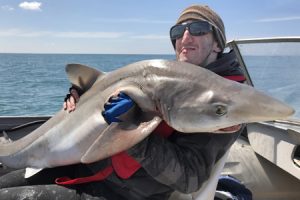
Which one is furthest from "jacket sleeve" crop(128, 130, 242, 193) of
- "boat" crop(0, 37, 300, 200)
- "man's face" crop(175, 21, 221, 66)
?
"boat" crop(0, 37, 300, 200)

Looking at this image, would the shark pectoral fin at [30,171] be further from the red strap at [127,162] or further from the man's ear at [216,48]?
the man's ear at [216,48]

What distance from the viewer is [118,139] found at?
7.30 feet

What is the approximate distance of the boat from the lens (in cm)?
399

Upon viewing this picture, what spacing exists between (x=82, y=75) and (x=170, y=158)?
3.55ft

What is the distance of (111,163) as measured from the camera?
260cm

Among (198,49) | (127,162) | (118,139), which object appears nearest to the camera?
(118,139)

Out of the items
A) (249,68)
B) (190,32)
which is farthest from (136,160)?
(249,68)

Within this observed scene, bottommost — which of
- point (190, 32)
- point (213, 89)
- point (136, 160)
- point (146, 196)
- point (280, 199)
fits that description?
point (280, 199)

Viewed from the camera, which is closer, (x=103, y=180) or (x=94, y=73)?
(x=103, y=180)

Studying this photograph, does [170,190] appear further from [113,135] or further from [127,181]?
[113,135]

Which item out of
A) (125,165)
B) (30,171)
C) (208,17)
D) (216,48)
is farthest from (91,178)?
(208,17)

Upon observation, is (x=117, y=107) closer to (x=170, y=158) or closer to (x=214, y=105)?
(x=170, y=158)

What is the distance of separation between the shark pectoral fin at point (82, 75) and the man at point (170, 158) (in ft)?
1.78

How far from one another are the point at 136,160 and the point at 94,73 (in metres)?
0.92
